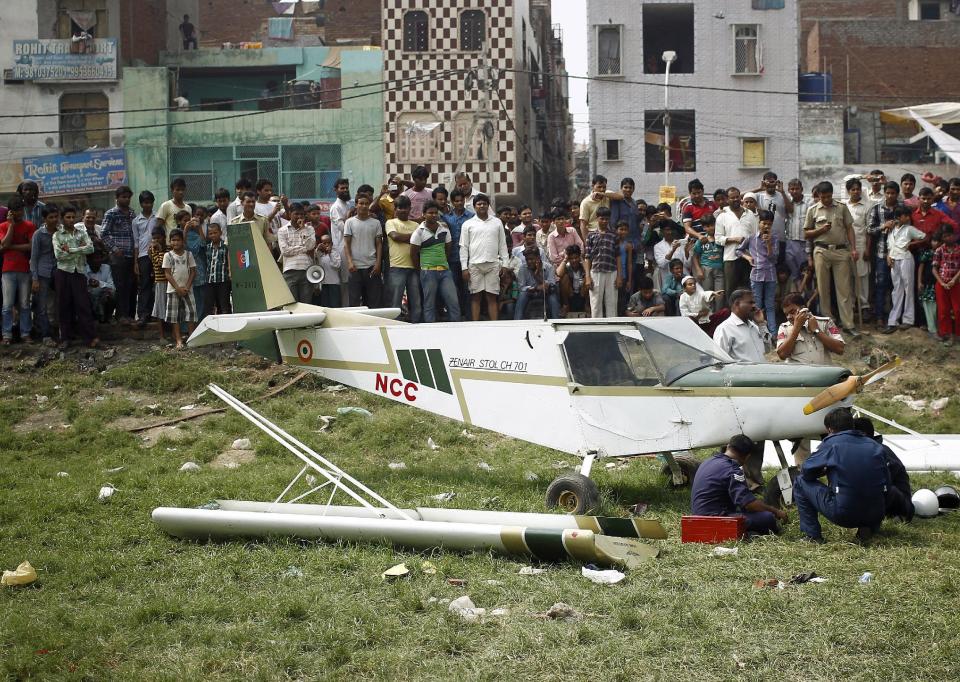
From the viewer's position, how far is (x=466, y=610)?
6770mm

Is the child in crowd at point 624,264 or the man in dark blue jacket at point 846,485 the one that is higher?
the child in crowd at point 624,264

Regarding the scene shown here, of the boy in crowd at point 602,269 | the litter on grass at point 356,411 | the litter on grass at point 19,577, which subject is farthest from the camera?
the boy in crowd at point 602,269

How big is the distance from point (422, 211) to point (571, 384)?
644 centimetres

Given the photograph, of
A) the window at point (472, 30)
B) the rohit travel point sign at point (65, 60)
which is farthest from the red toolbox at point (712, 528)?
the rohit travel point sign at point (65, 60)

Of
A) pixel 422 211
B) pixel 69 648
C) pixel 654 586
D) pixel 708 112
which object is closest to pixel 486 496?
pixel 654 586

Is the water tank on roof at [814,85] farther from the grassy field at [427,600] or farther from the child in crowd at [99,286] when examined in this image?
the grassy field at [427,600]

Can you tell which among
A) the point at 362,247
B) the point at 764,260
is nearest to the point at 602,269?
the point at 764,260

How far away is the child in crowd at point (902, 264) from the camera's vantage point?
14953 millimetres

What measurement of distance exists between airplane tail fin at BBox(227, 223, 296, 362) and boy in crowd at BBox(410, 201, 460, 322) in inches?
129

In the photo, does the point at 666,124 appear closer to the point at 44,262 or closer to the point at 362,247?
the point at 362,247

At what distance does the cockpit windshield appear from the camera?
30.5ft

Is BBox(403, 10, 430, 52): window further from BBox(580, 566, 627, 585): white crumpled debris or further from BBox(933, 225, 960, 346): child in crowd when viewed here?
BBox(580, 566, 627, 585): white crumpled debris

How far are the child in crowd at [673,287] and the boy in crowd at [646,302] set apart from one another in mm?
118

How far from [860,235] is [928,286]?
1.17 m
